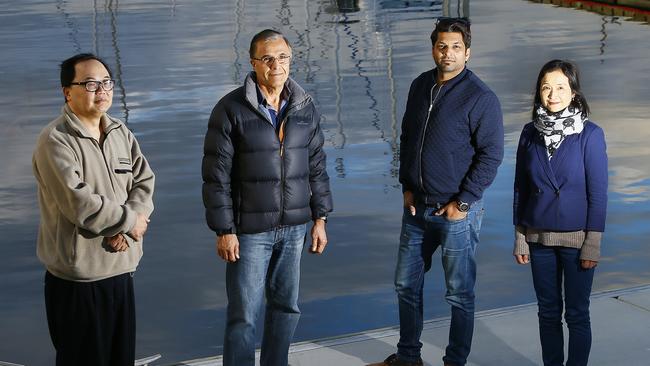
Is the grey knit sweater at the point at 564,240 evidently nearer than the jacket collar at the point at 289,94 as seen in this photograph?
No

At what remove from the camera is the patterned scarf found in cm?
508

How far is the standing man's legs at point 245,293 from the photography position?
16.6ft

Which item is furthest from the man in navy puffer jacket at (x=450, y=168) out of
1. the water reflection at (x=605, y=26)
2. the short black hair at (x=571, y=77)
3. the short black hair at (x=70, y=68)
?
the water reflection at (x=605, y=26)

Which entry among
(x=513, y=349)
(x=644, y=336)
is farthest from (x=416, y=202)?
(x=644, y=336)

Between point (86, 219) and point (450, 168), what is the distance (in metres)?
1.80

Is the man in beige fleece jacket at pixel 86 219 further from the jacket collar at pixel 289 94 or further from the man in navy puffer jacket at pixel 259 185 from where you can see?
the jacket collar at pixel 289 94

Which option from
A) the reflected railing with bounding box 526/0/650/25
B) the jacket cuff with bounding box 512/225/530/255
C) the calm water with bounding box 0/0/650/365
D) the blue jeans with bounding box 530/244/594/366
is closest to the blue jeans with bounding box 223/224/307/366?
the jacket cuff with bounding box 512/225/530/255

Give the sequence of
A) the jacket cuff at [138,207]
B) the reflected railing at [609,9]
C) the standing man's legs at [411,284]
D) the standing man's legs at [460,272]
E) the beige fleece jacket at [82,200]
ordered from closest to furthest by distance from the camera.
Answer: the beige fleece jacket at [82,200]
the jacket cuff at [138,207]
the standing man's legs at [460,272]
the standing man's legs at [411,284]
the reflected railing at [609,9]

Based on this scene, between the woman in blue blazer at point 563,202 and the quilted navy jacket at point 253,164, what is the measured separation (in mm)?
1035

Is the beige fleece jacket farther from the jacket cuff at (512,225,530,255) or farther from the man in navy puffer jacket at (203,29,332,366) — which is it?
the jacket cuff at (512,225,530,255)

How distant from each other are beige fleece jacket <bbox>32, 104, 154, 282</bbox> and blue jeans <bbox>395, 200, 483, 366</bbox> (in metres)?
1.46

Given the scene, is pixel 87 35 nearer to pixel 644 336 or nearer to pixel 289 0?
pixel 289 0

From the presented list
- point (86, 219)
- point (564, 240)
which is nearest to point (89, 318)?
point (86, 219)

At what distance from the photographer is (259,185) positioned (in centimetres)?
502
